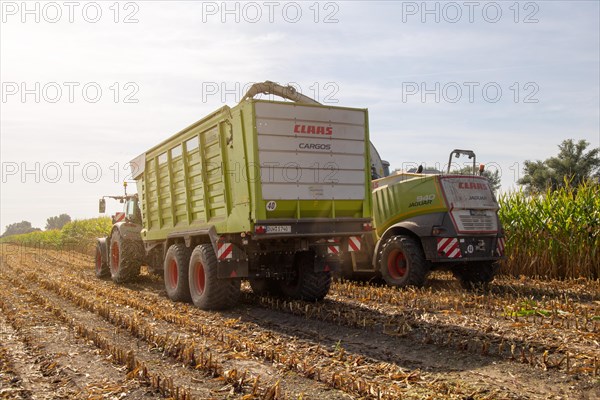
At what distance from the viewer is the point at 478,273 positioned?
10516mm

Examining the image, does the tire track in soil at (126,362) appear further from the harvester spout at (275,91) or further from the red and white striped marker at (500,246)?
the red and white striped marker at (500,246)

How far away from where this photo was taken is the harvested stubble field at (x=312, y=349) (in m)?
4.55

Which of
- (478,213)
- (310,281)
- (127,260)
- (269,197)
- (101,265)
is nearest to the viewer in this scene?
(269,197)

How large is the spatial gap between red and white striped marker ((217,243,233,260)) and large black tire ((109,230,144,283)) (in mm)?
5240

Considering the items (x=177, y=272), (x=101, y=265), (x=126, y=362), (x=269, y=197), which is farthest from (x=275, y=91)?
(x=101, y=265)

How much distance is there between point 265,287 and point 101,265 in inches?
245

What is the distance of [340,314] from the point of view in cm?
767

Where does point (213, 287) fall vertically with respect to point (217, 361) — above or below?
above

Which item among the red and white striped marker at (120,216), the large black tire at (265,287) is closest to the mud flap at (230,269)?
the large black tire at (265,287)

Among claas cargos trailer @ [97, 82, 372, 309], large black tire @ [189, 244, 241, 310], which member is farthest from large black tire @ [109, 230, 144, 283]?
large black tire @ [189, 244, 241, 310]

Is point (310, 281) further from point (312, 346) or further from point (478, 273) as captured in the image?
point (478, 273)

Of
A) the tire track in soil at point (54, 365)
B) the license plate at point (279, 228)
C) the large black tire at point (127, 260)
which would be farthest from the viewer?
the large black tire at point (127, 260)

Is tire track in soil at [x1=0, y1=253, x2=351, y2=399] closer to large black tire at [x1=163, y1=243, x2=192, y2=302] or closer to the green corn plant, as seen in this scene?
large black tire at [x1=163, y1=243, x2=192, y2=302]

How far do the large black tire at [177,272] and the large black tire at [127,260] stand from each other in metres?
2.99
